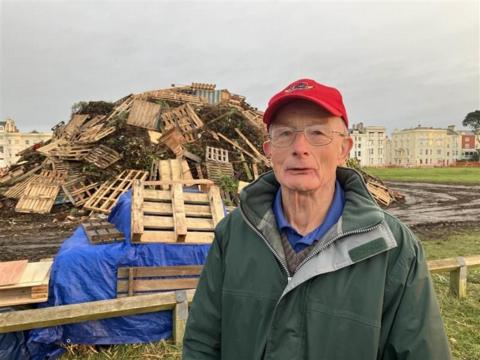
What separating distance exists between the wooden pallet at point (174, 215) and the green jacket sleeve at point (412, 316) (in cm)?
325

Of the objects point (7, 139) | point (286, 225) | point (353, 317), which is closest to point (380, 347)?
point (353, 317)

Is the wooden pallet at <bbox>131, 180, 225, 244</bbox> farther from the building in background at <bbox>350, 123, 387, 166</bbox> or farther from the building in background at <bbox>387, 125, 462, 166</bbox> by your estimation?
the building in background at <bbox>387, 125, 462, 166</bbox>

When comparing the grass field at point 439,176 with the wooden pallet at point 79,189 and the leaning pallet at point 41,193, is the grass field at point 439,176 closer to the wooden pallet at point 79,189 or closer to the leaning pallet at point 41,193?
the wooden pallet at point 79,189

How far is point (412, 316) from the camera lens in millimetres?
1457

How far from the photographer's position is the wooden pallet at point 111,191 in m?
14.3

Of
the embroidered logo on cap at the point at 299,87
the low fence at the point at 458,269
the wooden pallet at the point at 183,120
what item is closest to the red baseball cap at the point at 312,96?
the embroidered logo on cap at the point at 299,87

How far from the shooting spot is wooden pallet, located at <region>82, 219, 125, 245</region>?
4.74 m

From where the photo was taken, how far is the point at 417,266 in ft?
4.91

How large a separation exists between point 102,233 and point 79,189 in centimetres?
1183

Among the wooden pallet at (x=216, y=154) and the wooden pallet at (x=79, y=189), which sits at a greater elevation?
the wooden pallet at (x=216, y=154)

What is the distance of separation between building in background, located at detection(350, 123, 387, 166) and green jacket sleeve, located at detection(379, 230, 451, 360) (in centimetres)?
9985

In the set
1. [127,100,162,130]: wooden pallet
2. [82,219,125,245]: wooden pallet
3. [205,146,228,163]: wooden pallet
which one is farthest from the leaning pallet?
[82,219,125,245]: wooden pallet

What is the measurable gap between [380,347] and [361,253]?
0.39m

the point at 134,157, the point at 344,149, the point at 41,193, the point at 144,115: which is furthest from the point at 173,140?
the point at 344,149
